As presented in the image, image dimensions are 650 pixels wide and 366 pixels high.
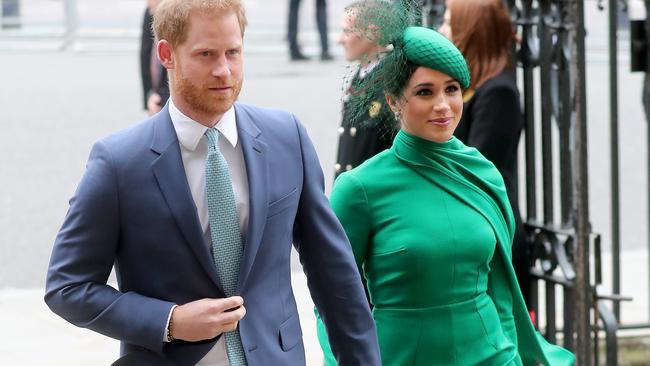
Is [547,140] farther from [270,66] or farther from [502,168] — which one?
[270,66]

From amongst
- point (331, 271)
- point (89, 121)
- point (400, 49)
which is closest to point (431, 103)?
point (400, 49)

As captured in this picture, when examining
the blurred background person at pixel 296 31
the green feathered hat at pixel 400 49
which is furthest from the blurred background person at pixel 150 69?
the blurred background person at pixel 296 31

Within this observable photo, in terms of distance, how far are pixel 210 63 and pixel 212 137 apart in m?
0.17

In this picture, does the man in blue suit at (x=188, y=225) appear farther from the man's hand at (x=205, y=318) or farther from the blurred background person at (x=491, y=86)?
the blurred background person at (x=491, y=86)

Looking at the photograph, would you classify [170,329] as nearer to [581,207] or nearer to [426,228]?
[426,228]

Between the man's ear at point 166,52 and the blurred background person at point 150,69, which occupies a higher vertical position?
the man's ear at point 166,52

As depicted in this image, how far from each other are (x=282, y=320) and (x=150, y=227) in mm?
A: 377

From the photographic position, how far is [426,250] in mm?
3639

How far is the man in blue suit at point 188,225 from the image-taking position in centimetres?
282

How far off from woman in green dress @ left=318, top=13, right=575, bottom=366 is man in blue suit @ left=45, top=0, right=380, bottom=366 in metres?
0.73

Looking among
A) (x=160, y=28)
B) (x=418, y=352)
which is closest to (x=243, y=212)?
(x=160, y=28)

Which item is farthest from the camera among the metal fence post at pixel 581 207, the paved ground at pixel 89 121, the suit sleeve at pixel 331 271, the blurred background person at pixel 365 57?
the paved ground at pixel 89 121

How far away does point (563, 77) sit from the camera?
17.7ft

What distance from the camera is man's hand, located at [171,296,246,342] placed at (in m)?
2.80
